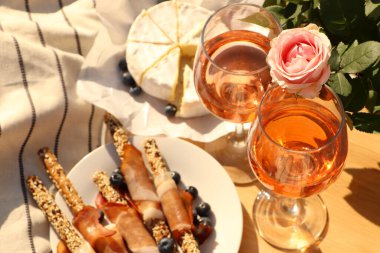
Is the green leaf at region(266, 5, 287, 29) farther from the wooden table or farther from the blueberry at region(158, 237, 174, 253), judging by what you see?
the blueberry at region(158, 237, 174, 253)

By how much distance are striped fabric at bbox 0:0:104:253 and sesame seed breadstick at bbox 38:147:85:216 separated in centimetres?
3

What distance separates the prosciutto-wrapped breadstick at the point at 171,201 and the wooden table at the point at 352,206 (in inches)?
4.2

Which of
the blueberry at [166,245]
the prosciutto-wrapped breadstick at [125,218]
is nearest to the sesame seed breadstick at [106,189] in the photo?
the prosciutto-wrapped breadstick at [125,218]

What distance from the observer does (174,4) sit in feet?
3.98

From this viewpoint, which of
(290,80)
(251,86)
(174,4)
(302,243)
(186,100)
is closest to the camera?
(290,80)

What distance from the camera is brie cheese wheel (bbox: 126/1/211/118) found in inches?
44.5

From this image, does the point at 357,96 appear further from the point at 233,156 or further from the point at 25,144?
the point at 25,144

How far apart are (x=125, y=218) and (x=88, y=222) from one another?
65 millimetres

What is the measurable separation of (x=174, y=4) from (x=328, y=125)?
558 millimetres

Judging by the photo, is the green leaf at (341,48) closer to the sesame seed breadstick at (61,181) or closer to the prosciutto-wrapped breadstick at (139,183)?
the prosciutto-wrapped breadstick at (139,183)

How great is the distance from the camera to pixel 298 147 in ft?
2.59

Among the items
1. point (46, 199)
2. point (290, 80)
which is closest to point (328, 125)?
point (290, 80)

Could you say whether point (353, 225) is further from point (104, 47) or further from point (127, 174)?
point (104, 47)

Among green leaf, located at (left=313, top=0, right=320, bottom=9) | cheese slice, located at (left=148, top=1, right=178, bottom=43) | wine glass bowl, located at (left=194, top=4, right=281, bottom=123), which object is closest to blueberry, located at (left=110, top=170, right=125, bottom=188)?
wine glass bowl, located at (left=194, top=4, right=281, bottom=123)
